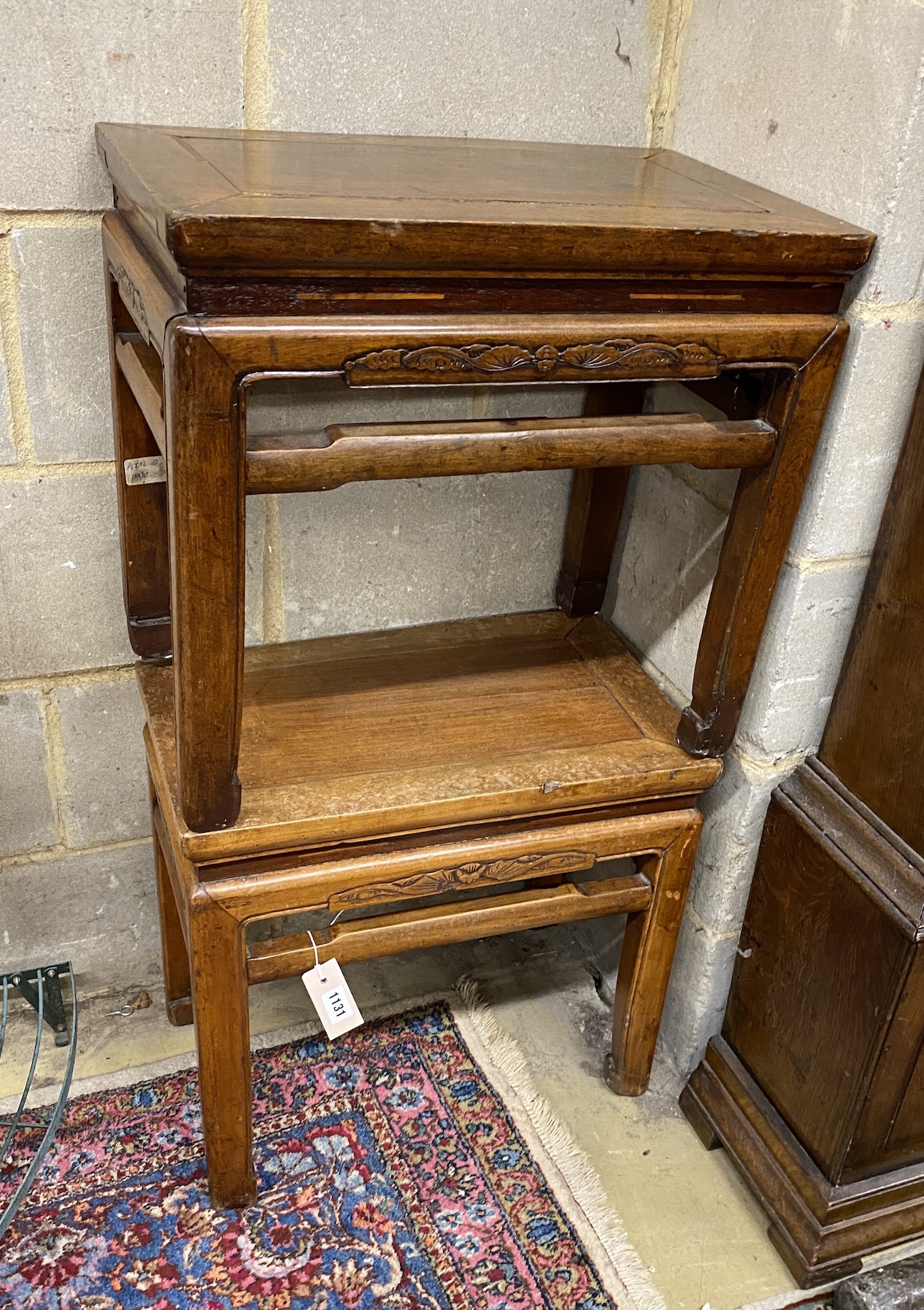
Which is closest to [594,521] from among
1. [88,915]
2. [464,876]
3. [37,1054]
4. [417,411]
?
[417,411]

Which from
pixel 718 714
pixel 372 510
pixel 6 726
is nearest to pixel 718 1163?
pixel 718 714

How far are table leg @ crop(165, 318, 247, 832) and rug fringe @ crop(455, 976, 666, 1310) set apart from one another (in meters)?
0.63

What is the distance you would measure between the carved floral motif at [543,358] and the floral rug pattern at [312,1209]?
3.06 ft

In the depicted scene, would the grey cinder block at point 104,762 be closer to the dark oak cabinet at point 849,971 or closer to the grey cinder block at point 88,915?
the grey cinder block at point 88,915

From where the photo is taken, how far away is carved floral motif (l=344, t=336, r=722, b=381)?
0.86m

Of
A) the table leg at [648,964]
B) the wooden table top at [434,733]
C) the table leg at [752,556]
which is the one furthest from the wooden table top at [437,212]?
the table leg at [648,964]

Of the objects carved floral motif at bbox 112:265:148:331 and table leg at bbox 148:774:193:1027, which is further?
table leg at bbox 148:774:193:1027

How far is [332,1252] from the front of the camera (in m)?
1.22

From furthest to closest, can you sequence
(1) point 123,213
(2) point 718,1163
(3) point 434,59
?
1. (2) point 718,1163
2. (3) point 434,59
3. (1) point 123,213

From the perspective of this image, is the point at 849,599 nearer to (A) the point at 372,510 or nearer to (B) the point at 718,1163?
(A) the point at 372,510

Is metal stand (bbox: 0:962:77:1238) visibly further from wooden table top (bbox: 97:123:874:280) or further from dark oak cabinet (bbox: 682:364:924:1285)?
wooden table top (bbox: 97:123:874:280)

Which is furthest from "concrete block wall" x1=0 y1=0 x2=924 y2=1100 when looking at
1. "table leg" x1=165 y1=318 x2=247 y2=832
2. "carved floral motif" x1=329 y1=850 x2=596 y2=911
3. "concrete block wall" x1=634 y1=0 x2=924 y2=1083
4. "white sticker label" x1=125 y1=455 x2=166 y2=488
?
"table leg" x1=165 y1=318 x2=247 y2=832

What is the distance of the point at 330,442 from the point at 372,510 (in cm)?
45

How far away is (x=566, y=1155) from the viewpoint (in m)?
1.34
